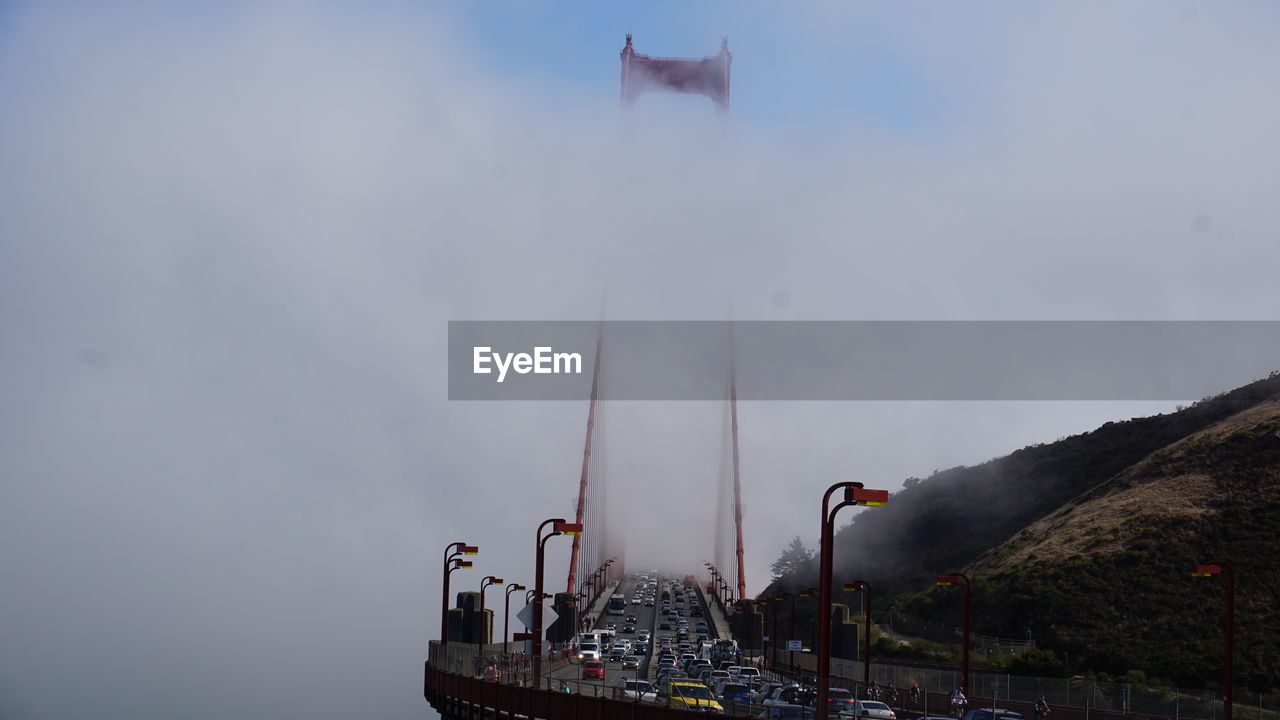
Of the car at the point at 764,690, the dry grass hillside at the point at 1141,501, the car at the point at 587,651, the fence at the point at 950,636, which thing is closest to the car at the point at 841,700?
the car at the point at 764,690

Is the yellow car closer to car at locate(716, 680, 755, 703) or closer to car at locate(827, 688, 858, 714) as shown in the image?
car at locate(716, 680, 755, 703)

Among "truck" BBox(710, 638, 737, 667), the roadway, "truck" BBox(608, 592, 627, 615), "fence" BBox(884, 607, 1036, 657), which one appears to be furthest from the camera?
"truck" BBox(608, 592, 627, 615)

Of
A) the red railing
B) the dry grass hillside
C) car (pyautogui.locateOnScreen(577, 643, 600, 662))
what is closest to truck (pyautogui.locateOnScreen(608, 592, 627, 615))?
the dry grass hillside

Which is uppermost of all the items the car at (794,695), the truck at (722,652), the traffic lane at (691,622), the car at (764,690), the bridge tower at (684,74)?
the bridge tower at (684,74)

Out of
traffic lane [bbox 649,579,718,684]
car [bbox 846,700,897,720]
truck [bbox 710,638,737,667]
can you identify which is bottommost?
traffic lane [bbox 649,579,718,684]

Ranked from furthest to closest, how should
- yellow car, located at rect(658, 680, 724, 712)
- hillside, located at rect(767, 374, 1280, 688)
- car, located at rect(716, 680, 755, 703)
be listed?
hillside, located at rect(767, 374, 1280, 688), car, located at rect(716, 680, 755, 703), yellow car, located at rect(658, 680, 724, 712)

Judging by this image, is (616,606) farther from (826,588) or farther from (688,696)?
(826,588)

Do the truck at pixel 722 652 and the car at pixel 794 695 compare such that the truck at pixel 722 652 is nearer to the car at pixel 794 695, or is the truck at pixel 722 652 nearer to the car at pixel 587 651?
the car at pixel 587 651
